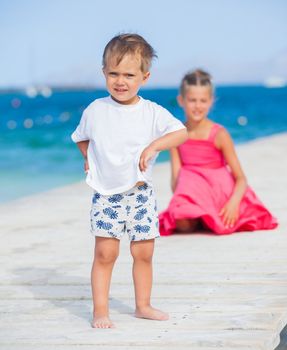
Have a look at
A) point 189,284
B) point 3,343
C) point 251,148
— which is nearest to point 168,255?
point 189,284

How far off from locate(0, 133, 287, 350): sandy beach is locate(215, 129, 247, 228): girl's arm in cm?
14

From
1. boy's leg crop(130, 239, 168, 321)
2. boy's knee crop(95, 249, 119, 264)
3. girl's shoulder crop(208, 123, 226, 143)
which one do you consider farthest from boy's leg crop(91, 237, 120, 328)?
girl's shoulder crop(208, 123, 226, 143)

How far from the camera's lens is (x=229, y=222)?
6816 mm

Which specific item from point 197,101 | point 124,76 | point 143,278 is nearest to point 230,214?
point 197,101

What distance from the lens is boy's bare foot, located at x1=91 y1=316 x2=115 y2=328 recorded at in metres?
4.30

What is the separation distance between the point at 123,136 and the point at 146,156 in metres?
0.15

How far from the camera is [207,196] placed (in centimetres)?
698

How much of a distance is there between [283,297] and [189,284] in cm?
53

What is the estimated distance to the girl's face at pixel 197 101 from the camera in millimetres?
6746

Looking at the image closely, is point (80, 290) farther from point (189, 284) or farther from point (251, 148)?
point (251, 148)

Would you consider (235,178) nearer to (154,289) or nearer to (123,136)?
(154,289)

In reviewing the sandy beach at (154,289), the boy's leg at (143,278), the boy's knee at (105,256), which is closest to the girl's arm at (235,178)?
the sandy beach at (154,289)

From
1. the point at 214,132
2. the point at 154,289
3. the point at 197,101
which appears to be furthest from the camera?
the point at 214,132

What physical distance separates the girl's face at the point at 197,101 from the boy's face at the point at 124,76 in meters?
2.46
